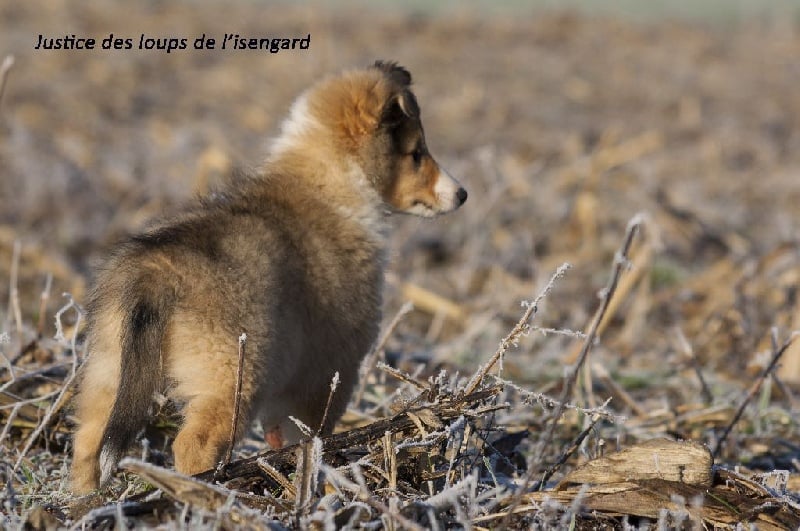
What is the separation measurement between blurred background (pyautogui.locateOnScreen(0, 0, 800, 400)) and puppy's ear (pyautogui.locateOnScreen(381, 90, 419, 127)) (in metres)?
0.66

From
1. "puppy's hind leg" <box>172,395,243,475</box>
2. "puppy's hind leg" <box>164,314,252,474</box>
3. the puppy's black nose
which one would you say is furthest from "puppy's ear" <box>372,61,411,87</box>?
"puppy's hind leg" <box>172,395,243,475</box>

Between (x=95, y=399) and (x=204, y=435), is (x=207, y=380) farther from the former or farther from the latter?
(x=95, y=399)

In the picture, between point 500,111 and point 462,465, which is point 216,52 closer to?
point 500,111

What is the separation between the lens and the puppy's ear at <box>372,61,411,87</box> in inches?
179

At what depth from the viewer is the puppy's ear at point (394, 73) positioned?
14.9ft

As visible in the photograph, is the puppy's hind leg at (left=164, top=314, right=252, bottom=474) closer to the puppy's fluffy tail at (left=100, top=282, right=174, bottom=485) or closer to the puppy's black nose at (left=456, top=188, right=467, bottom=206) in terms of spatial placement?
the puppy's fluffy tail at (left=100, top=282, right=174, bottom=485)

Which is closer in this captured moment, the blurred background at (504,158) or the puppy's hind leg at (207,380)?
the puppy's hind leg at (207,380)

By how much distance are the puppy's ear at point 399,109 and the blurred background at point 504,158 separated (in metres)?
0.66

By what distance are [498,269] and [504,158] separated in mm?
4108

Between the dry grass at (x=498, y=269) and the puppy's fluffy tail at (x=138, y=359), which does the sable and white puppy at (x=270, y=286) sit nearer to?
the puppy's fluffy tail at (x=138, y=359)

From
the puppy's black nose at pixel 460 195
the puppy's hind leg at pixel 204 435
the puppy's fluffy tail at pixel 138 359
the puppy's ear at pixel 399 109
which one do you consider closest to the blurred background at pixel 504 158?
the puppy's ear at pixel 399 109

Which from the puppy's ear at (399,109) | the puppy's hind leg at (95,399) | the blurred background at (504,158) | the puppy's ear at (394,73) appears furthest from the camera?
the blurred background at (504,158)

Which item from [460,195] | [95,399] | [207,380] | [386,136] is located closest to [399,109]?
[386,136]

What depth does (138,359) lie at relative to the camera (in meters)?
3.17
